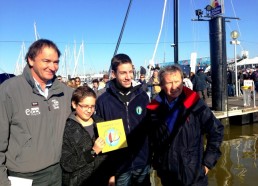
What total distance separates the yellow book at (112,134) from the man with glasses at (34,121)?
42cm

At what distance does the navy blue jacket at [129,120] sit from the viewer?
329 centimetres

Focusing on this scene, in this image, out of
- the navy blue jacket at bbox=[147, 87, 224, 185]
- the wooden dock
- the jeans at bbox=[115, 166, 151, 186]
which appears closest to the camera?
the navy blue jacket at bbox=[147, 87, 224, 185]

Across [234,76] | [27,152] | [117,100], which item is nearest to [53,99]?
[27,152]

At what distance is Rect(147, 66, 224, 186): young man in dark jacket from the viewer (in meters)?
2.95

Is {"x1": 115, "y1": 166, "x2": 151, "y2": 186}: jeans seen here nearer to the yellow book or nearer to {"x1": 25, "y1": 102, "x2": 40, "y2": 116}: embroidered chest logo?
the yellow book

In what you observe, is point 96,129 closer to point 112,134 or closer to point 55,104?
point 112,134

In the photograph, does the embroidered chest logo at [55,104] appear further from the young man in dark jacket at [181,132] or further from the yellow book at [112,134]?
the young man in dark jacket at [181,132]

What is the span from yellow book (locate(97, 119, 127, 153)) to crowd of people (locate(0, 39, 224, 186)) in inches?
3.0

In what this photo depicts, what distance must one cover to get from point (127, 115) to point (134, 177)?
743 millimetres

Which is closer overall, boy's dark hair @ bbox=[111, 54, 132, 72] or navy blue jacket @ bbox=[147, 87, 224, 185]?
navy blue jacket @ bbox=[147, 87, 224, 185]

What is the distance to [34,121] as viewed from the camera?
2.58 metres

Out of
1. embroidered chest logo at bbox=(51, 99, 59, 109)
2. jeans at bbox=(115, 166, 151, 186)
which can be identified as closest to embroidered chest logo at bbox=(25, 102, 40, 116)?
embroidered chest logo at bbox=(51, 99, 59, 109)

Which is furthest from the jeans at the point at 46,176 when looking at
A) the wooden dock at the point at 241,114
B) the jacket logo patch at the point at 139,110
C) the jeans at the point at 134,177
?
the wooden dock at the point at 241,114

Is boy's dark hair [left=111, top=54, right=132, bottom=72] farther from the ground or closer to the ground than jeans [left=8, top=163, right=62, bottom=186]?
farther from the ground
